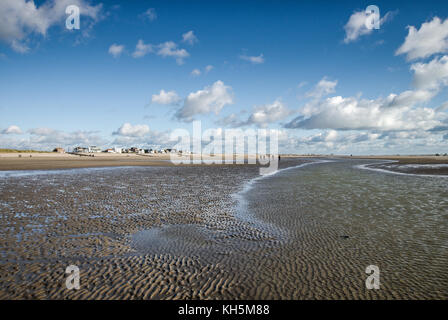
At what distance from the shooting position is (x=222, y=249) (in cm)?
815

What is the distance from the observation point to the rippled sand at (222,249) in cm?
571

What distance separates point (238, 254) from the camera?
25.4 ft

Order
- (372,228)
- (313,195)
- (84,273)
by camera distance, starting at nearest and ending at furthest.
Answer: (84,273) → (372,228) → (313,195)

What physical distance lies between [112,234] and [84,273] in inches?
126

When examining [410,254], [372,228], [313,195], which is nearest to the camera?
[410,254]

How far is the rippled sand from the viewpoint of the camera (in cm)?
571
